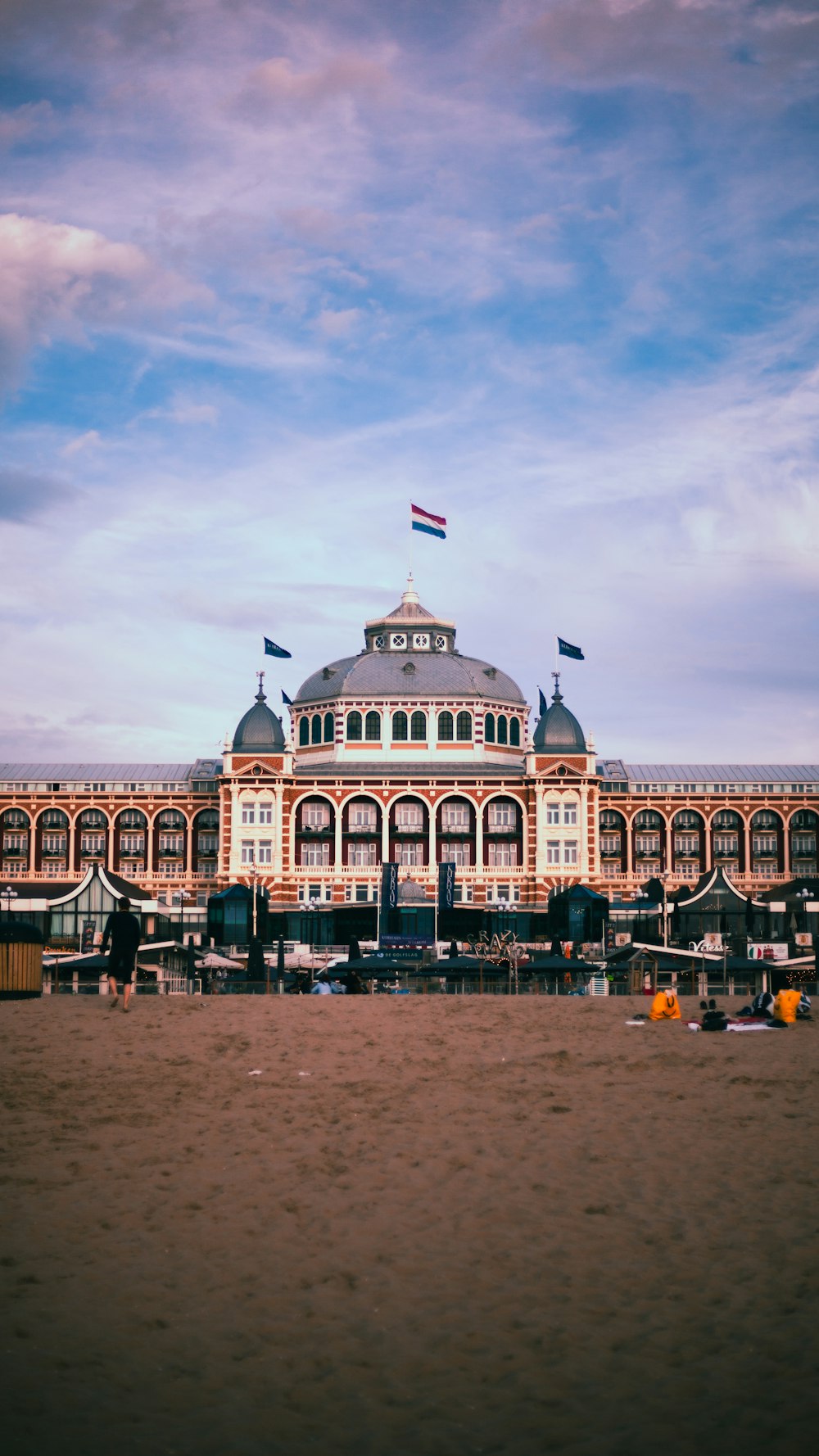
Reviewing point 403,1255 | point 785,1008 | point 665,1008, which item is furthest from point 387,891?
point 403,1255

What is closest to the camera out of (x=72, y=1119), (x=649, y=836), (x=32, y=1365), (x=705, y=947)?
(x=32, y=1365)

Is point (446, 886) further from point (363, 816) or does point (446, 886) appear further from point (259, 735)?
point (259, 735)

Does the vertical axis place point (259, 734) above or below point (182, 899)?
above

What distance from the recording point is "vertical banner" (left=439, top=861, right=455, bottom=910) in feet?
284

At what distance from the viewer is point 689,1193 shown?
14203 millimetres

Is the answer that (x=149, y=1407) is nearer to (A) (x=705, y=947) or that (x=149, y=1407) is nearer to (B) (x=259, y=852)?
(A) (x=705, y=947)

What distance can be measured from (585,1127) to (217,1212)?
547 centimetres

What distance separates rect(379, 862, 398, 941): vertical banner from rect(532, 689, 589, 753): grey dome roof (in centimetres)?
1405

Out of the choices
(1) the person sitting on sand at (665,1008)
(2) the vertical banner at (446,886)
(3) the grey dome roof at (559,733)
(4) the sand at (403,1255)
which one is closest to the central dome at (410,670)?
(3) the grey dome roof at (559,733)

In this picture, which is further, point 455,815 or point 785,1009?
point 455,815

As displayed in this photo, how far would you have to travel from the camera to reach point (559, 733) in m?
93.1

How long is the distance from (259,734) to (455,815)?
46.0 ft

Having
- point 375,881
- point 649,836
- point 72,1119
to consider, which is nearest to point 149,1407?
point 72,1119

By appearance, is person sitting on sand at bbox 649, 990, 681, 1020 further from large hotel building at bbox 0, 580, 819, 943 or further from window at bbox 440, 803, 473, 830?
window at bbox 440, 803, 473, 830
